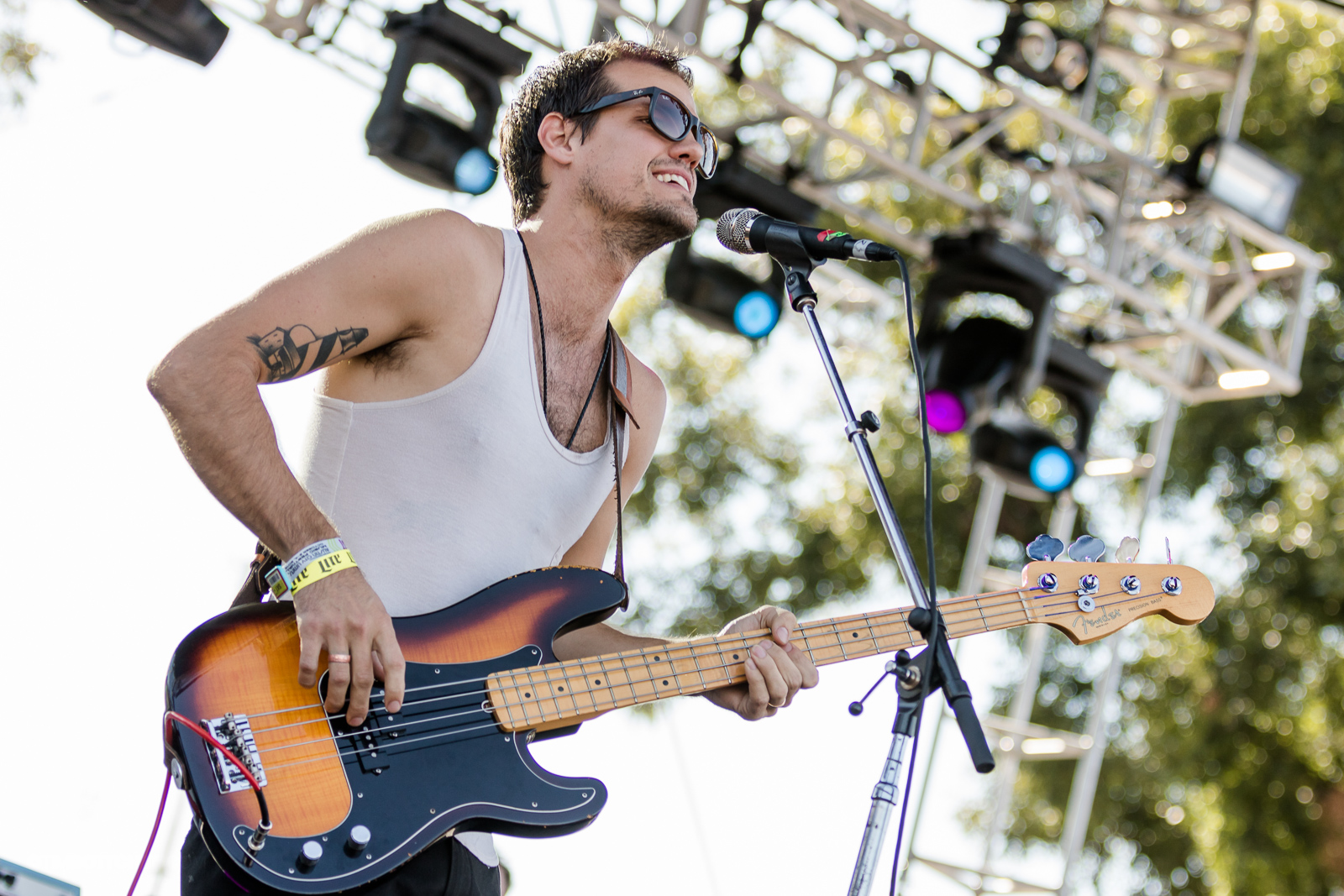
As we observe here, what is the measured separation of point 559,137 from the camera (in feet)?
10.4

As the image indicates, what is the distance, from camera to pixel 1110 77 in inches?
630

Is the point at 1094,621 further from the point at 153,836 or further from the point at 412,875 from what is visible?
the point at 153,836

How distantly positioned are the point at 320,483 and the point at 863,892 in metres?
1.34

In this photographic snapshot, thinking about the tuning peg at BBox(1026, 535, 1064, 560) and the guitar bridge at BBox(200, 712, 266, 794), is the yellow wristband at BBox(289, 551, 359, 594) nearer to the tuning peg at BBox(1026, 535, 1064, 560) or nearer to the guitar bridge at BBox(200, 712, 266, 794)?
the guitar bridge at BBox(200, 712, 266, 794)

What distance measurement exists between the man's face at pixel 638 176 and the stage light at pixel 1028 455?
4.82 m

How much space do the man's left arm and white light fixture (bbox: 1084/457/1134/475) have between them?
20.1 ft

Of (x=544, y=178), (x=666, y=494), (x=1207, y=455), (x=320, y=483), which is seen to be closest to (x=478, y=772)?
Answer: (x=320, y=483)

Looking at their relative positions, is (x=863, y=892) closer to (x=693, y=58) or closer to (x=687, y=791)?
(x=693, y=58)

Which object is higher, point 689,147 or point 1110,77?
point 1110,77

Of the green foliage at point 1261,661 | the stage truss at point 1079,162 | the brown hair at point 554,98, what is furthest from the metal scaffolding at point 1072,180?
the green foliage at point 1261,661

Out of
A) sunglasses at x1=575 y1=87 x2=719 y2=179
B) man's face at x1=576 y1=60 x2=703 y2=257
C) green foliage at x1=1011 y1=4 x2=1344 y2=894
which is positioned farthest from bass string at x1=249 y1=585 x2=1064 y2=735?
green foliage at x1=1011 y1=4 x2=1344 y2=894

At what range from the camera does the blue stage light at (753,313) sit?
7309 mm

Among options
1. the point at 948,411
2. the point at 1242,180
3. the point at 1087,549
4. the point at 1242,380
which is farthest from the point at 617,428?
the point at 1242,380

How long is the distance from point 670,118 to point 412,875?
1784 mm
